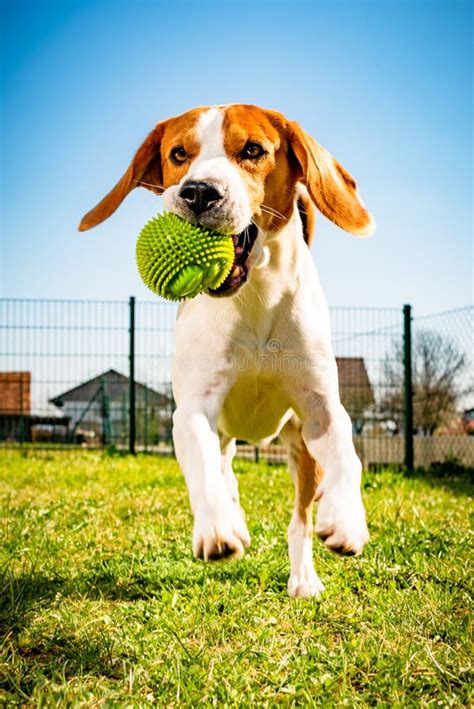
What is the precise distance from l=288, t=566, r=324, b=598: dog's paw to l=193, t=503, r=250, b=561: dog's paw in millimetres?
1066

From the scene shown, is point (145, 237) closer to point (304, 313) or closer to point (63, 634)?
point (304, 313)

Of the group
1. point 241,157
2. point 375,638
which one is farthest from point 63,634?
point 241,157

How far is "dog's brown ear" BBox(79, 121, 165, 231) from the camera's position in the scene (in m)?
3.46

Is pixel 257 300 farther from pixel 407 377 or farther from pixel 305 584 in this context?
pixel 407 377

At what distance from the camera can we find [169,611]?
327cm

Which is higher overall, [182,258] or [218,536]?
[182,258]

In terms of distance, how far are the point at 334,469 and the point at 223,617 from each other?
0.85m

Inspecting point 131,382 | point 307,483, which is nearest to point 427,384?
point 131,382

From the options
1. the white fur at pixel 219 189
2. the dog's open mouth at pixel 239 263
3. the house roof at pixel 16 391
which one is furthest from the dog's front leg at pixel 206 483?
the house roof at pixel 16 391

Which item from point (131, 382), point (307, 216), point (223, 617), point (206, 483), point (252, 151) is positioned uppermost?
point (252, 151)

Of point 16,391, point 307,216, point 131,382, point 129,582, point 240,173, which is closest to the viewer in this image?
point 240,173

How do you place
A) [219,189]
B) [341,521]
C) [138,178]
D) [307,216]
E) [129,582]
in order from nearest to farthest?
[341,521]
[219,189]
[138,178]
[307,216]
[129,582]

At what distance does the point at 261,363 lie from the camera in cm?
327

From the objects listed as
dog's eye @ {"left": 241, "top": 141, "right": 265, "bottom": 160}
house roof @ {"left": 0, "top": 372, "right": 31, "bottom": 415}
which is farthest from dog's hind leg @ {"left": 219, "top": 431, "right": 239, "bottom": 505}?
house roof @ {"left": 0, "top": 372, "right": 31, "bottom": 415}
